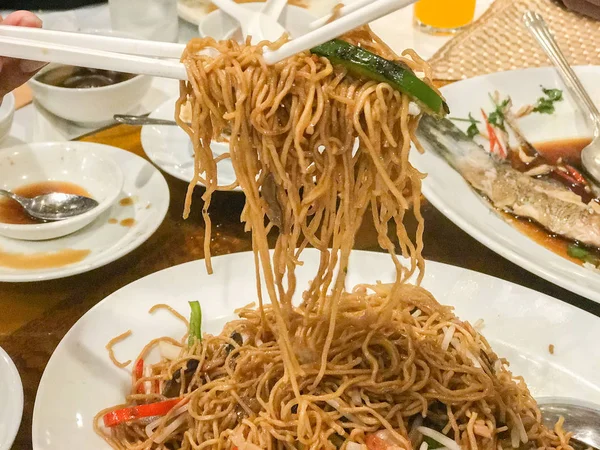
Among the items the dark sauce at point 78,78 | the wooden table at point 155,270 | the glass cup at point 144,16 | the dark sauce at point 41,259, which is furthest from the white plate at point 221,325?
the glass cup at point 144,16

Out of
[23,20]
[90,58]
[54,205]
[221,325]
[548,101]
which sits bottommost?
[221,325]

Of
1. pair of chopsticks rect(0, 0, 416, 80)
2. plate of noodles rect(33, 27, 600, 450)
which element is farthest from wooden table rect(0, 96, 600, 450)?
pair of chopsticks rect(0, 0, 416, 80)

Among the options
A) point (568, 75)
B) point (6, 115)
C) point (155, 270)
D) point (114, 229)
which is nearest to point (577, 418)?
point (155, 270)

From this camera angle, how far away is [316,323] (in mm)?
1436

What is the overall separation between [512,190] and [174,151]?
1341 millimetres

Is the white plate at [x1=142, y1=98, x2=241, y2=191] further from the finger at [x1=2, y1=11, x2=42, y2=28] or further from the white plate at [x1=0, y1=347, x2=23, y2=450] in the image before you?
the white plate at [x1=0, y1=347, x2=23, y2=450]

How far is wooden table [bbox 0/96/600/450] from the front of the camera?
62.2 inches

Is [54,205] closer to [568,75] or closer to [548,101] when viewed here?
[548,101]

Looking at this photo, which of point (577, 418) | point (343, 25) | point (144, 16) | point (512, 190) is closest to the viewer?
point (343, 25)

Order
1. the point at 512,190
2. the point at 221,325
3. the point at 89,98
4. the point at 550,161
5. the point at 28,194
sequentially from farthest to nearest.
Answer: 1. the point at 550,161
2. the point at 89,98
3. the point at 512,190
4. the point at 28,194
5. the point at 221,325

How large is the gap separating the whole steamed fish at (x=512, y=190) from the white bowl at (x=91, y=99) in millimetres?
1225

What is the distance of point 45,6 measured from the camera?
3.76 metres

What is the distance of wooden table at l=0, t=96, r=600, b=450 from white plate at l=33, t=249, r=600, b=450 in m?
0.16

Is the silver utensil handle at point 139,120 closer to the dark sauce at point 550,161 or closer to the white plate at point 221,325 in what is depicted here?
the white plate at point 221,325
